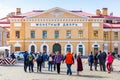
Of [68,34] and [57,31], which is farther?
[68,34]

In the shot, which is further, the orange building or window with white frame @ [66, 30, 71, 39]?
window with white frame @ [66, 30, 71, 39]

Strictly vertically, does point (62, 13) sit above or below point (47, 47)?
above

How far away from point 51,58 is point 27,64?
2.75m

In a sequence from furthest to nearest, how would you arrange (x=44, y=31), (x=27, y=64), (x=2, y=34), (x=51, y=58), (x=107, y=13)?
(x=107, y=13), (x=44, y=31), (x=2, y=34), (x=51, y=58), (x=27, y=64)

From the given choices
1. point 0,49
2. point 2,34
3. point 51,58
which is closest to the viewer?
point 51,58

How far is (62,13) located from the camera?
2810 inches

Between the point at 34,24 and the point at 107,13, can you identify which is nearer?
the point at 34,24

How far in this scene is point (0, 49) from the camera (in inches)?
2008

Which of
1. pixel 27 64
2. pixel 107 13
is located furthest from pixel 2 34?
pixel 27 64

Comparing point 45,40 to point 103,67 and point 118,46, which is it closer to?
point 118,46

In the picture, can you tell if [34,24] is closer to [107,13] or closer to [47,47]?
[47,47]

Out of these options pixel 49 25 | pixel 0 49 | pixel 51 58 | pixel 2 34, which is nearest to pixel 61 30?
pixel 49 25

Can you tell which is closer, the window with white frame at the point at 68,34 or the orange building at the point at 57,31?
the orange building at the point at 57,31

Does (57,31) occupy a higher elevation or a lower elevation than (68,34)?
higher
